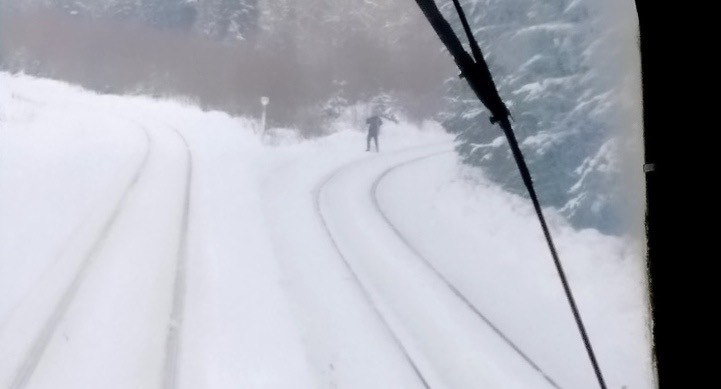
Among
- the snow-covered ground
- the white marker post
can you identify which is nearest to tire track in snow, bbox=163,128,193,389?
the snow-covered ground

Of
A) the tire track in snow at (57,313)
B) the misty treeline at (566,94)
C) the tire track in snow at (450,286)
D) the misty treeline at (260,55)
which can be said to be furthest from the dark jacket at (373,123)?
the tire track in snow at (57,313)

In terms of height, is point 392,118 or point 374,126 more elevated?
point 392,118

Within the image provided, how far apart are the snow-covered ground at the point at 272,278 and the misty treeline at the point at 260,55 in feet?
9.20

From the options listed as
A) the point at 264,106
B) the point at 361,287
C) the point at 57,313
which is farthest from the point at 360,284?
the point at 264,106

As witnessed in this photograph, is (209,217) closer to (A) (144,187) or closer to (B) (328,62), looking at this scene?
(A) (144,187)

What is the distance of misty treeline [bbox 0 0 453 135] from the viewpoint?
1549 cm

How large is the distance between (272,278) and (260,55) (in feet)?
34.9

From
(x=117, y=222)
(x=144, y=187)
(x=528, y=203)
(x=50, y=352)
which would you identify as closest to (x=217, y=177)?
(x=144, y=187)

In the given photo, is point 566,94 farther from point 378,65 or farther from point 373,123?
point 373,123

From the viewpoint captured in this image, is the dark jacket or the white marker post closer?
the white marker post

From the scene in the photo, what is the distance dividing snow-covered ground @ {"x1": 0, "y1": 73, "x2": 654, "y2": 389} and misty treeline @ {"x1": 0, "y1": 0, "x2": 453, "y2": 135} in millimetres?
2803

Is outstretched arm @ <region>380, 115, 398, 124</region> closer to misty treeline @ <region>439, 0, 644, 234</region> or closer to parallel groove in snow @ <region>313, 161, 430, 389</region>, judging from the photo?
parallel groove in snow @ <region>313, 161, 430, 389</region>

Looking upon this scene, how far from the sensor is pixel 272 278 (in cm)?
779

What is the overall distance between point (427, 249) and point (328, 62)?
28.9 ft
